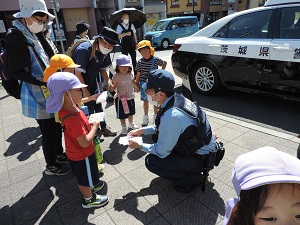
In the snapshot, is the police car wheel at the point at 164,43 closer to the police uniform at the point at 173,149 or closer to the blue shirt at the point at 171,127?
Answer: the police uniform at the point at 173,149

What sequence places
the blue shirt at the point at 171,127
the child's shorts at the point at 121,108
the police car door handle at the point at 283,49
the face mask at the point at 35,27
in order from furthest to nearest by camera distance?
the child's shorts at the point at 121,108 < the police car door handle at the point at 283,49 < the face mask at the point at 35,27 < the blue shirt at the point at 171,127

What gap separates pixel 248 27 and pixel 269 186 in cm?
A: 401

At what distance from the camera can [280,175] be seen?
778mm

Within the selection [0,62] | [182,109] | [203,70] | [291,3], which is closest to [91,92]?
[0,62]

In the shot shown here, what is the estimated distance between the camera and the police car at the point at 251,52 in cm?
362

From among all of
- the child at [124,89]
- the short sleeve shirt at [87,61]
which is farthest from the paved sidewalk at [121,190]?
the short sleeve shirt at [87,61]

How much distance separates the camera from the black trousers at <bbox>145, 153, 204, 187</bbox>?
7.03 ft

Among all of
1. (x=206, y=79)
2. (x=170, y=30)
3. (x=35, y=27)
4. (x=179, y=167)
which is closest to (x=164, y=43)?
(x=170, y=30)

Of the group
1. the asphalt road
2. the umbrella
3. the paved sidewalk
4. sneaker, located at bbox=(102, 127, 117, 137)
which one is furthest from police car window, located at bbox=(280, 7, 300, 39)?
the umbrella

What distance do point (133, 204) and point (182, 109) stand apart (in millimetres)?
1043

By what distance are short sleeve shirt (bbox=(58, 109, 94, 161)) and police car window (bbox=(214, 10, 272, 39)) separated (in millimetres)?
3385

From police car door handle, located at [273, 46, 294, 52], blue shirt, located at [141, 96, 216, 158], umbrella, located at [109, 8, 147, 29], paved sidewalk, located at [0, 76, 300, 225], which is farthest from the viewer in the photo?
umbrella, located at [109, 8, 147, 29]

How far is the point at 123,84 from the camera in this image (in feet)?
11.5

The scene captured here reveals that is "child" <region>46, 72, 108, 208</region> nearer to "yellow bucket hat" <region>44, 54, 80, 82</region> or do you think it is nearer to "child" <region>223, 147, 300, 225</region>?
"yellow bucket hat" <region>44, 54, 80, 82</region>
